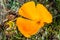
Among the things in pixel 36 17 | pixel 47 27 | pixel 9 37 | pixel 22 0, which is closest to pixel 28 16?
pixel 36 17

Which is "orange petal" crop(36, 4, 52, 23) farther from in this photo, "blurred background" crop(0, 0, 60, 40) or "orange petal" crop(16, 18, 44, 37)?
"blurred background" crop(0, 0, 60, 40)

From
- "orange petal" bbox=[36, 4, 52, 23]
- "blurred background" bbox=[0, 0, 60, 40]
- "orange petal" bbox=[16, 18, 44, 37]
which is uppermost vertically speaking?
"orange petal" bbox=[36, 4, 52, 23]

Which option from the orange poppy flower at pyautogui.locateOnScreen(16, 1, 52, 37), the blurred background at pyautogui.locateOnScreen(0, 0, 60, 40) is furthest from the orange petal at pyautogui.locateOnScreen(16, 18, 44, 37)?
the blurred background at pyautogui.locateOnScreen(0, 0, 60, 40)

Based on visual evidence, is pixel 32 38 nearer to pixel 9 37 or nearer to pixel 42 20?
pixel 9 37

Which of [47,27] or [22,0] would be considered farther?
[22,0]

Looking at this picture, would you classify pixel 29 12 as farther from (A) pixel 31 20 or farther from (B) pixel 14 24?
(B) pixel 14 24

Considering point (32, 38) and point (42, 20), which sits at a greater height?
point (42, 20)

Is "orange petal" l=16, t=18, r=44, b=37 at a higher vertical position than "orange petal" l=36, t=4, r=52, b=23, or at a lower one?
lower
